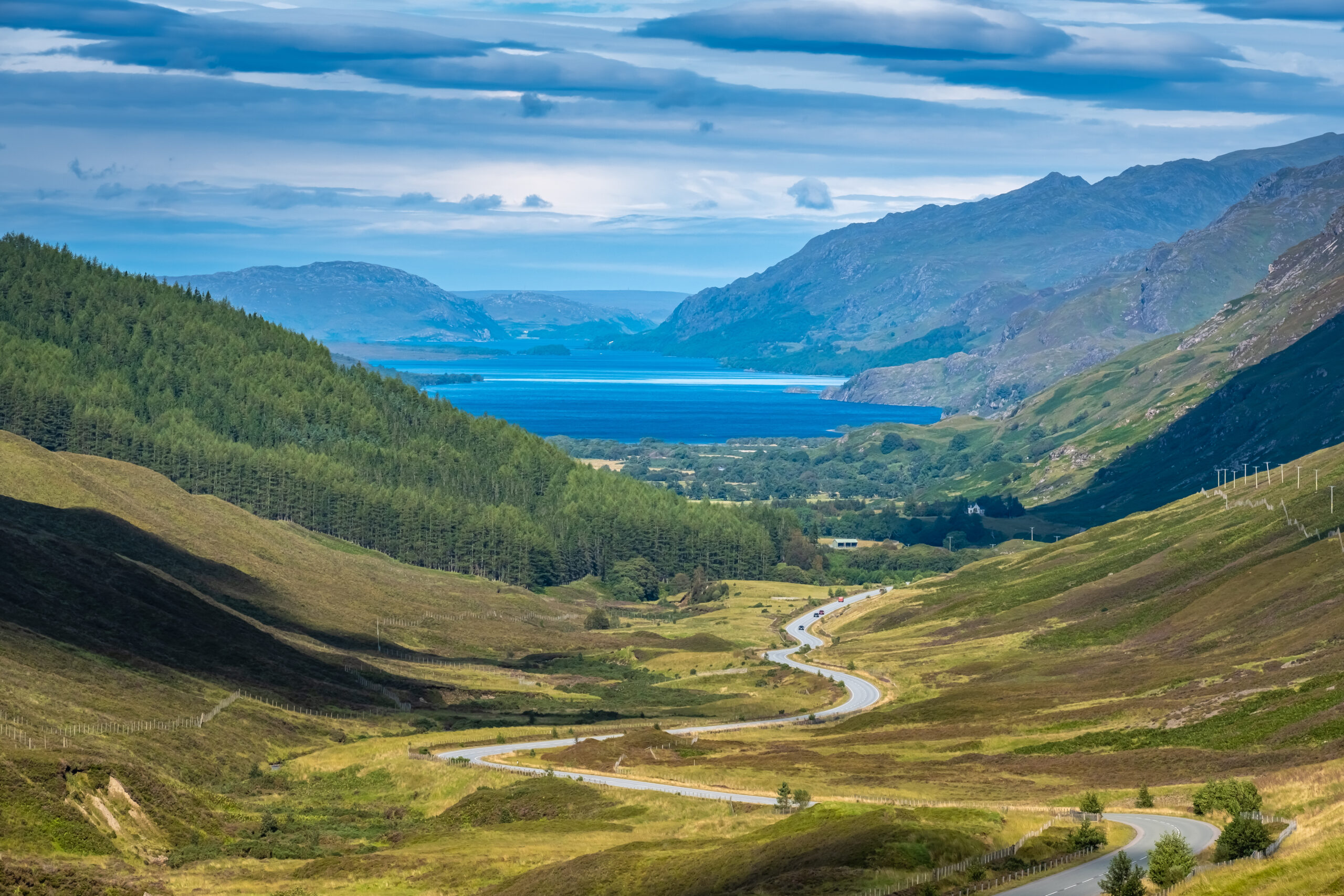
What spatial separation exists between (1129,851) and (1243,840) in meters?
10.2

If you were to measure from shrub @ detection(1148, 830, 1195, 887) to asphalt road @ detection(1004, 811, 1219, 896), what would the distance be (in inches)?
179

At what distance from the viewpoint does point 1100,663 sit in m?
174

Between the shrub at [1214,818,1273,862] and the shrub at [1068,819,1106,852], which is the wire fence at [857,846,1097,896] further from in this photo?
the shrub at [1214,818,1273,862]

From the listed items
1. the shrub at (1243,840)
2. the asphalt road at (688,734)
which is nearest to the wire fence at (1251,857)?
the shrub at (1243,840)

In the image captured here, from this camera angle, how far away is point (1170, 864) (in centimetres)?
6562

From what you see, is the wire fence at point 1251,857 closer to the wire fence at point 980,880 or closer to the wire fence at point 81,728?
the wire fence at point 980,880

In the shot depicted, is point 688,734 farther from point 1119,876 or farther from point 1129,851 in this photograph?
point 1119,876

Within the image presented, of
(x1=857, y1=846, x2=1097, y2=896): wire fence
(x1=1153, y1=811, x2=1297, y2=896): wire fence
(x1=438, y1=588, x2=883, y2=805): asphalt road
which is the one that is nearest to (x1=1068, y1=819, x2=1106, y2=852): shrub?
(x1=857, y1=846, x2=1097, y2=896): wire fence

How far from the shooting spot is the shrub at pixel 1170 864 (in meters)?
65.4

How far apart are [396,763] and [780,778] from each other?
115ft

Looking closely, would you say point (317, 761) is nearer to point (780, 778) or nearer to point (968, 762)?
point (780, 778)

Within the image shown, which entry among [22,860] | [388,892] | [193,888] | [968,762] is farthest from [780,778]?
[22,860]

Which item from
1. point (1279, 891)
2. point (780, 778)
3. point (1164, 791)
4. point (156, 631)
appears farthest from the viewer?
point (156, 631)

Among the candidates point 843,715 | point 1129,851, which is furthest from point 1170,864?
point 843,715
